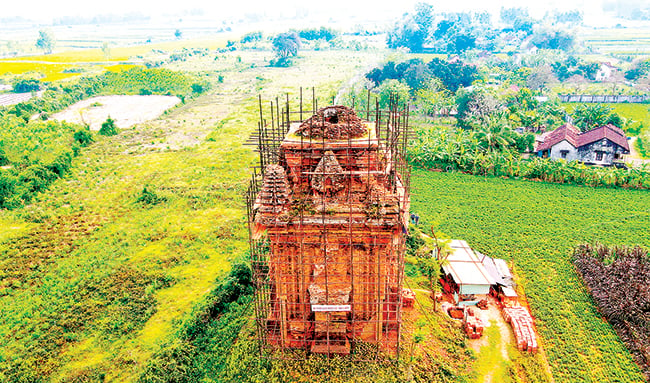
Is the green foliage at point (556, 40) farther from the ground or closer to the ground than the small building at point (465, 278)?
farther from the ground

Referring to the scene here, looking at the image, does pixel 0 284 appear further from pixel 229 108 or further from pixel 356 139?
pixel 229 108

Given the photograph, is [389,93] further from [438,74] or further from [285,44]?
[285,44]

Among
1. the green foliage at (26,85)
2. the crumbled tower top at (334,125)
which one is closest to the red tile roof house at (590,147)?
the crumbled tower top at (334,125)

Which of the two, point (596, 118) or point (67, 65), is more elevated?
point (67, 65)

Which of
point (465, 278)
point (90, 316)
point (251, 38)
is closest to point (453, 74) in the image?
point (465, 278)

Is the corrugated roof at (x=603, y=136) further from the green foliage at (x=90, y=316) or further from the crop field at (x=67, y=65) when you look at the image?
the crop field at (x=67, y=65)

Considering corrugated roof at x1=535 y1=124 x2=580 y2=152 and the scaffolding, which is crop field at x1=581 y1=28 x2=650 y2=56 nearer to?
corrugated roof at x1=535 y1=124 x2=580 y2=152
